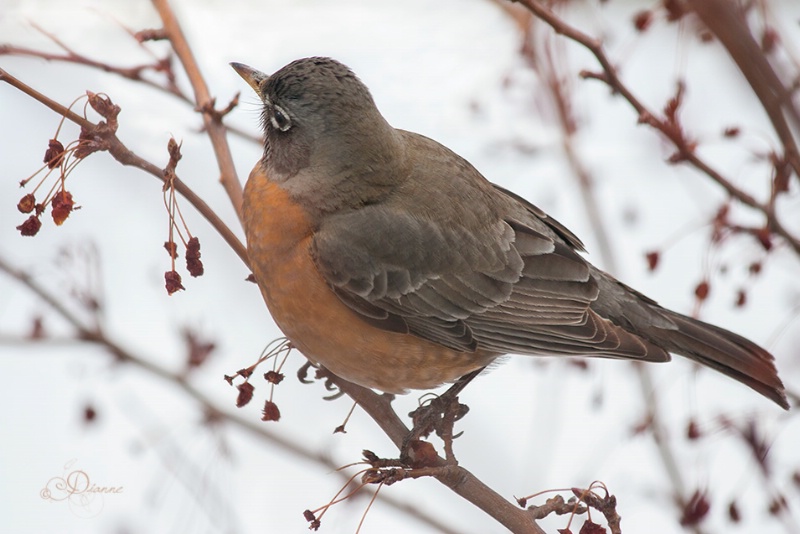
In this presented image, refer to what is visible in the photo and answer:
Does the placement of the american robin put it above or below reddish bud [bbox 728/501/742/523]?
above

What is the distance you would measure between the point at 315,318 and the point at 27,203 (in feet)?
3.53

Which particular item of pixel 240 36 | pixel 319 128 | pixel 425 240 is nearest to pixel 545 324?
pixel 425 240

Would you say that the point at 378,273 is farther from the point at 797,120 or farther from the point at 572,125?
the point at 797,120

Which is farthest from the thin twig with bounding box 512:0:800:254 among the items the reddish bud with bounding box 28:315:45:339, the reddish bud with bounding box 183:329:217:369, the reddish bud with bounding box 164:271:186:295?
the reddish bud with bounding box 28:315:45:339

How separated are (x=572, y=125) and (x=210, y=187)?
1.61 meters

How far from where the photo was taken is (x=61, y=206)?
226cm

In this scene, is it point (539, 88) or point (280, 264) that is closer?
point (280, 264)

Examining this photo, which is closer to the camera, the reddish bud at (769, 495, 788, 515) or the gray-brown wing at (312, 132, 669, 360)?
the reddish bud at (769, 495, 788, 515)

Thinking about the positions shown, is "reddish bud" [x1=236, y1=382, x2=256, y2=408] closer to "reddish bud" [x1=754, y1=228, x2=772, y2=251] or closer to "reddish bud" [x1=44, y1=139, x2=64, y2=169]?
"reddish bud" [x1=44, y1=139, x2=64, y2=169]

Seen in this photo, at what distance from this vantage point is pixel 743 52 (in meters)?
1.49

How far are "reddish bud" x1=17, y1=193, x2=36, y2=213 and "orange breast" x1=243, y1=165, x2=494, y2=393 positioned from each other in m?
0.97

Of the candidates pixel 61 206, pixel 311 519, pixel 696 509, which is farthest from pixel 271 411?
pixel 696 509

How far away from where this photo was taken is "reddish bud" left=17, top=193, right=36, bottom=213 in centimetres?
225

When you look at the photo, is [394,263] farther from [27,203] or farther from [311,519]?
[27,203]
